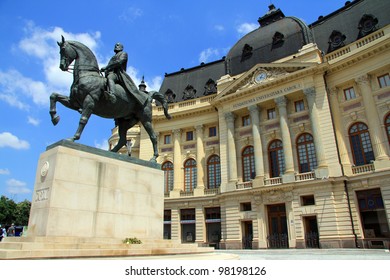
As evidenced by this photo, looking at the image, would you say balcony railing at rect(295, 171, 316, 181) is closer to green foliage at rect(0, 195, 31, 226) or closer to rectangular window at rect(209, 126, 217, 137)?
rectangular window at rect(209, 126, 217, 137)

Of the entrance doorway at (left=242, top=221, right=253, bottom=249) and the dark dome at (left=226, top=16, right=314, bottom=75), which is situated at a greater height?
the dark dome at (left=226, top=16, right=314, bottom=75)

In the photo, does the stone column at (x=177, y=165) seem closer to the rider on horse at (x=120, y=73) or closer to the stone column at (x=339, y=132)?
the stone column at (x=339, y=132)

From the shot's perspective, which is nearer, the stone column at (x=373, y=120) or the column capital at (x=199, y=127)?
the stone column at (x=373, y=120)

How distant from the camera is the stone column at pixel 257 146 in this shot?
99.6 ft

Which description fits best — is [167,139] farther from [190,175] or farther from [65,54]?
[65,54]

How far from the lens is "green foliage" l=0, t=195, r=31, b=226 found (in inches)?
2581

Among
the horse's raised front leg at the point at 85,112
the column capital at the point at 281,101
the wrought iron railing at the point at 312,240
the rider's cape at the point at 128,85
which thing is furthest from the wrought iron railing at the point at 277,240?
the horse's raised front leg at the point at 85,112

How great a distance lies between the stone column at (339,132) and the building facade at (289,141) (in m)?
0.10

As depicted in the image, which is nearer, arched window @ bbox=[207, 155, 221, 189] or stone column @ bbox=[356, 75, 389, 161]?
stone column @ bbox=[356, 75, 389, 161]

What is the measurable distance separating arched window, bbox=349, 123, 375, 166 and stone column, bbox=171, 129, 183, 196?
19627 millimetres

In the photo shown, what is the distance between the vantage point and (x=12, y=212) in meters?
66.8

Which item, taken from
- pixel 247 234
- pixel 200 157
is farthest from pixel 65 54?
pixel 200 157

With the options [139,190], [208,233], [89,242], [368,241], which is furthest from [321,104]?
[89,242]

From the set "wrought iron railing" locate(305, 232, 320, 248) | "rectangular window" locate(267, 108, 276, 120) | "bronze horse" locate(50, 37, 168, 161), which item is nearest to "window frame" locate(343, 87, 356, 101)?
"rectangular window" locate(267, 108, 276, 120)
